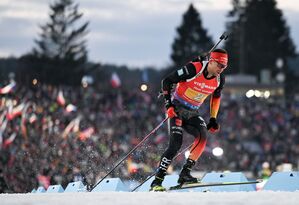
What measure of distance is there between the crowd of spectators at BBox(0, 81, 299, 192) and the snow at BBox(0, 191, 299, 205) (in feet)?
36.0

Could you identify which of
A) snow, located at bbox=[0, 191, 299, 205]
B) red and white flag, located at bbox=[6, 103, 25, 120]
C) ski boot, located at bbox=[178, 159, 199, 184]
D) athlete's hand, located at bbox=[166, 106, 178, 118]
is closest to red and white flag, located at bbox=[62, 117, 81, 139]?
red and white flag, located at bbox=[6, 103, 25, 120]

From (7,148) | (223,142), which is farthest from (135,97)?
(7,148)

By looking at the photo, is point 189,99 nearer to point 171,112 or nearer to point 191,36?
point 171,112

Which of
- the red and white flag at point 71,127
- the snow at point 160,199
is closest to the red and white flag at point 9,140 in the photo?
the red and white flag at point 71,127

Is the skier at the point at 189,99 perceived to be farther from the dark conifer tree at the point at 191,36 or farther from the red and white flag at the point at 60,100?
the dark conifer tree at the point at 191,36

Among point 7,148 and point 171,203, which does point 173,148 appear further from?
point 7,148

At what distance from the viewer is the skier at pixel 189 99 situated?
1266 centimetres

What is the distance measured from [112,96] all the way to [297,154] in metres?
11.0

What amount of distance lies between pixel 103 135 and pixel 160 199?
2812 centimetres

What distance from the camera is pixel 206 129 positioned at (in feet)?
43.3

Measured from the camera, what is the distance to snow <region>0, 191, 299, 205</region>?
9.70 meters

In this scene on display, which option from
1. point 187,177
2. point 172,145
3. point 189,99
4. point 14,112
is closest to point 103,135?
point 14,112

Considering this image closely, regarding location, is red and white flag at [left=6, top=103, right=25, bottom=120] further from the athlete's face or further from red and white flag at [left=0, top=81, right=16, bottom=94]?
the athlete's face

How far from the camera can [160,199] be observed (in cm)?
996
